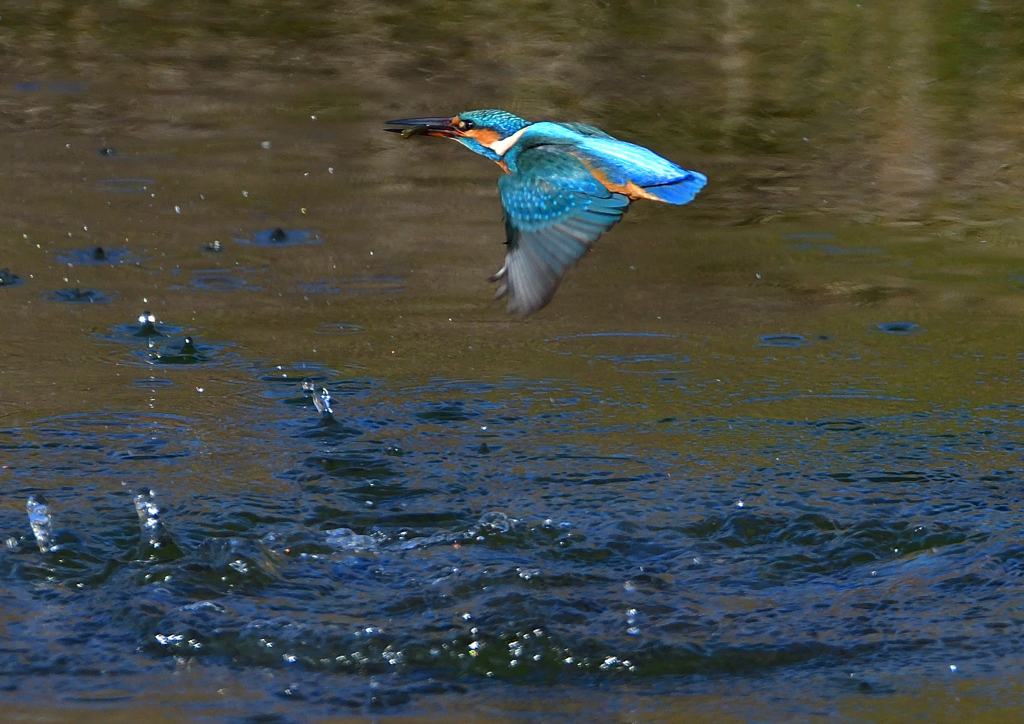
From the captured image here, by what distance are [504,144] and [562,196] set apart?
0.48 meters

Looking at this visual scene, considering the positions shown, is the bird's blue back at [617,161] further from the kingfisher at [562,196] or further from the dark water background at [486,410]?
the dark water background at [486,410]

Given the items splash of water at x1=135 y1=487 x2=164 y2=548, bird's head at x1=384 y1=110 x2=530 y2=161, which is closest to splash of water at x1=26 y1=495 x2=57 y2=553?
splash of water at x1=135 y1=487 x2=164 y2=548

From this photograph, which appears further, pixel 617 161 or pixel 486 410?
pixel 486 410

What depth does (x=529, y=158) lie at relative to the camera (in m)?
3.61

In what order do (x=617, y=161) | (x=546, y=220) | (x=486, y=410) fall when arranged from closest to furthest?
(x=546, y=220) → (x=617, y=161) → (x=486, y=410)

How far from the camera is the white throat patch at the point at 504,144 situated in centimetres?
387

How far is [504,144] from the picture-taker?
3908 millimetres

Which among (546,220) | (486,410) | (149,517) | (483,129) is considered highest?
(483,129)

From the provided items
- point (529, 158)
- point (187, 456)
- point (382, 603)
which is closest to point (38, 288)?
point (187, 456)

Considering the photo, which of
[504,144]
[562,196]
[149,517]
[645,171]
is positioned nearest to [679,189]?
[645,171]

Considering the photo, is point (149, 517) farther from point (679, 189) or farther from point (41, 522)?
point (679, 189)

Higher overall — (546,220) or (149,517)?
(546,220)

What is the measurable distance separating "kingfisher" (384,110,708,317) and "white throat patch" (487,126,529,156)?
0.33 ft

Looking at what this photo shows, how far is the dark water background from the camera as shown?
9.44ft
